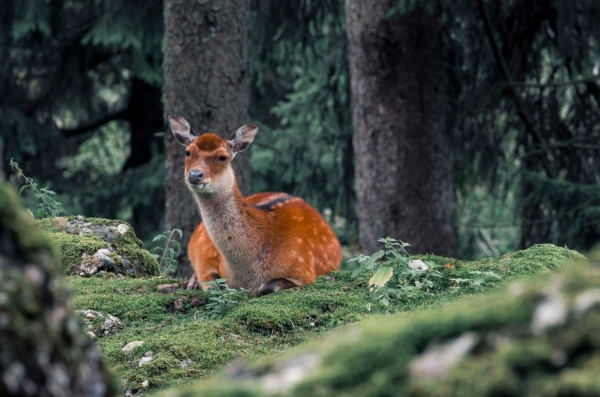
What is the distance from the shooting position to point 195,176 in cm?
614

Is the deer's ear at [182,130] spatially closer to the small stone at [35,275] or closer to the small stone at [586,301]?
the small stone at [35,275]

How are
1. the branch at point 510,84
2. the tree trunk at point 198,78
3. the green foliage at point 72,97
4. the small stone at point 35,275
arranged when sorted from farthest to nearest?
the green foliage at point 72,97 < the branch at point 510,84 < the tree trunk at point 198,78 < the small stone at point 35,275

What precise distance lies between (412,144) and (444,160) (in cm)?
49

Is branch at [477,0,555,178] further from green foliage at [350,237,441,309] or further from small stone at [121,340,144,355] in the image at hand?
small stone at [121,340,144,355]

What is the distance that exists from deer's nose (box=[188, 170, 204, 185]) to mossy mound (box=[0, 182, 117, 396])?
399cm

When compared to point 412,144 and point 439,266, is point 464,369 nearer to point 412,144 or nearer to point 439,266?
point 439,266

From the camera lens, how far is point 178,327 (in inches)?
192

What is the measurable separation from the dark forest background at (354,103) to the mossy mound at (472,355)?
6543 millimetres

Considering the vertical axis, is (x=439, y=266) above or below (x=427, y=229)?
above

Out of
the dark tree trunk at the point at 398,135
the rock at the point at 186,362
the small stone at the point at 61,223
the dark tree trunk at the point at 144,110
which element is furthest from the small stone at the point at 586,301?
the dark tree trunk at the point at 144,110

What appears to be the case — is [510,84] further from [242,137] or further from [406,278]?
[406,278]

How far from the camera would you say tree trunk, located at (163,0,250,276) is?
8.44 m

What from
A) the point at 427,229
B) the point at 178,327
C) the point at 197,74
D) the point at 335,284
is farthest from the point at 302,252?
the point at 427,229

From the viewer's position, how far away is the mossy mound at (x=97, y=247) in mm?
6242
